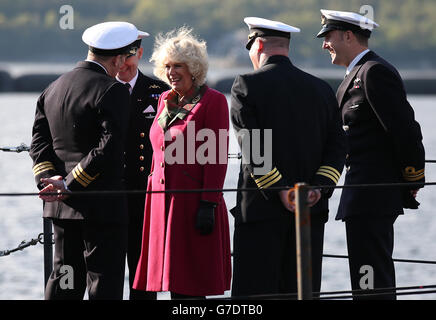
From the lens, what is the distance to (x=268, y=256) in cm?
472

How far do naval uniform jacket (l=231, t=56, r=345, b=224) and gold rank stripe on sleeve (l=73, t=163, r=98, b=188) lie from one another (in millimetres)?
687

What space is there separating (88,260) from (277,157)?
0.96m

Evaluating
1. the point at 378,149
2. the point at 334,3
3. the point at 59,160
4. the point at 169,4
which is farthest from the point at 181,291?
the point at 169,4

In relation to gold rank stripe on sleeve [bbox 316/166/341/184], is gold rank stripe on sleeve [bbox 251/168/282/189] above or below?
below

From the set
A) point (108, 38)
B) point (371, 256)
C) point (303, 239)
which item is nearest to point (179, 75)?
point (108, 38)

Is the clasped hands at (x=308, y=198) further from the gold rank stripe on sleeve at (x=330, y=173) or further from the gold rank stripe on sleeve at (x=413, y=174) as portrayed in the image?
the gold rank stripe on sleeve at (x=413, y=174)

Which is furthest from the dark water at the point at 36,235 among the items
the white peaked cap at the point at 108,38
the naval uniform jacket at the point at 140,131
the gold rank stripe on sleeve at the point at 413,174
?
the white peaked cap at the point at 108,38

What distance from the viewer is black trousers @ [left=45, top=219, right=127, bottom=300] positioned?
15.4ft

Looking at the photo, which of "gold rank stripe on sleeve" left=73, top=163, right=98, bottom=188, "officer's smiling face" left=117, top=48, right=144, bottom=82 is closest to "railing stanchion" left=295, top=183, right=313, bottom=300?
"gold rank stripe on sleeve" left=73, top=163, right=98, bottom=188

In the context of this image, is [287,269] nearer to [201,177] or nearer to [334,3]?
[201,177]

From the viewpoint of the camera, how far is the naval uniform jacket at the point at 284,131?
4.68 m

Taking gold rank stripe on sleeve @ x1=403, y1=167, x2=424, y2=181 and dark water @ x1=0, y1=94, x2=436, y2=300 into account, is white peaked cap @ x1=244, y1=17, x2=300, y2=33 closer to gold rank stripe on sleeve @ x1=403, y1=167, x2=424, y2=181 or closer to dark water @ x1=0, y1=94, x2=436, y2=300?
A: gold rank stripe on sleeve @ x1=403, y1=167, x2=424, y2=181

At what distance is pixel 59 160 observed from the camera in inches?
190

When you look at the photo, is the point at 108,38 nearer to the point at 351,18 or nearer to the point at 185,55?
the point at 185,55
